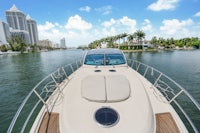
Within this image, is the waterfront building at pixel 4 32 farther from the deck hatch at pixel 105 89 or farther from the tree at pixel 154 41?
the deck hatch at pixel 105 89

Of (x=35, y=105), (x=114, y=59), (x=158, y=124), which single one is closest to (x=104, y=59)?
(x=114, y=59)

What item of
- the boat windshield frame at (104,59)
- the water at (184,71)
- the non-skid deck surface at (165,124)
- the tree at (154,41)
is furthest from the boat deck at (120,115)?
the tree at (154,41)

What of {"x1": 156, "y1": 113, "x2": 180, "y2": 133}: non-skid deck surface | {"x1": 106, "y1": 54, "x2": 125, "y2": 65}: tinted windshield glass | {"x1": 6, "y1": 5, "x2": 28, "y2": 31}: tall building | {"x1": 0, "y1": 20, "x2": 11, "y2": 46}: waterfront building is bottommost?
{"x1": 156, "y1": 113, "x2": 180, "y2": 133}: non-skid deck surface

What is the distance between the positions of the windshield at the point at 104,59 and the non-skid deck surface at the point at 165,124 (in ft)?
8.81

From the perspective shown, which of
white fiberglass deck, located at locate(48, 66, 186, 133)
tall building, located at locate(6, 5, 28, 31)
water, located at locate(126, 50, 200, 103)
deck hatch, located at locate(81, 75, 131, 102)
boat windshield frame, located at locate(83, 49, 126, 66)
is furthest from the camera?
tall building, located at locate(6, 5, 28, 31)

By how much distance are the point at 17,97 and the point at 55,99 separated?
643 cm

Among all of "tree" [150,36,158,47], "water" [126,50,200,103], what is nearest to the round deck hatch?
"water" [126,50,200,103]

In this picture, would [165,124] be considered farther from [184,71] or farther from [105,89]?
[184,71]

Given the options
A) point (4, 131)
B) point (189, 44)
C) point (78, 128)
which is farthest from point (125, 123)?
point (189, 44)

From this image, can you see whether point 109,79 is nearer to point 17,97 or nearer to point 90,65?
point 90,65

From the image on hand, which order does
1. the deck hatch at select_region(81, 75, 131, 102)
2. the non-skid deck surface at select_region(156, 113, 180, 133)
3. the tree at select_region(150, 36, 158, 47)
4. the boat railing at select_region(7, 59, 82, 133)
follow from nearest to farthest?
1. the non-skid deck surface at select_region(156, 113, 180, 133)
2. the deck hatch at select_region(81, 75, 131, 102)
3. the boat railing at select_region(7, 59, 82, 133)
4. the tree at select_region(150, 36, 158, 47)

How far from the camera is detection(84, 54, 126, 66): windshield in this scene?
492 cm

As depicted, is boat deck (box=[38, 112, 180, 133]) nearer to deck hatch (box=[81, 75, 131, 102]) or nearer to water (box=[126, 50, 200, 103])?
deck hatch (box=[81, 75, 131, 102])

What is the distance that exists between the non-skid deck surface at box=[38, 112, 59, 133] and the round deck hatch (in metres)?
0.92
